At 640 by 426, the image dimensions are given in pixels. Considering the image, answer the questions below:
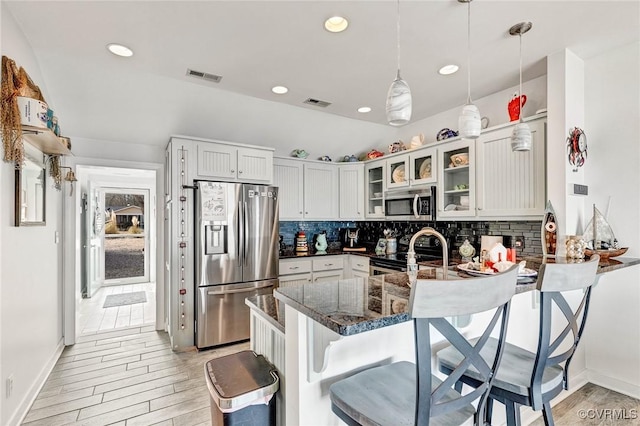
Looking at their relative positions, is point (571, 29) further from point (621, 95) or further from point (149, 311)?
point (149, 311)

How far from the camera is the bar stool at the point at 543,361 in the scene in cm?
121

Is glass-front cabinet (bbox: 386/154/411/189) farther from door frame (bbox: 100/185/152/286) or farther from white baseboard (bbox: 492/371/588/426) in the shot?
door frame (bbox: 100/185/152/286)

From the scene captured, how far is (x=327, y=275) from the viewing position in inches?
171

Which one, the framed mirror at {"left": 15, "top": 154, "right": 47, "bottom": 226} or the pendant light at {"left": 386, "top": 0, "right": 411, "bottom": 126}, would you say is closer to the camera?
the pendant light at {"left": 386, "top": 0, "right": 411, "bottom": 126}

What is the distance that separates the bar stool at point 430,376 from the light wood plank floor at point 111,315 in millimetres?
4047

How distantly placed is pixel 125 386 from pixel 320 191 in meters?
3.15

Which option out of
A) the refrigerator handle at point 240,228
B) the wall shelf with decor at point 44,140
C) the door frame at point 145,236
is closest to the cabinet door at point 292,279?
the refrigerator handle at point 240,228

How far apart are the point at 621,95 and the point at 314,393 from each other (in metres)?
3.20

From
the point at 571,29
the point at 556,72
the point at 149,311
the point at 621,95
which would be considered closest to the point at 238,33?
the point at 571,29

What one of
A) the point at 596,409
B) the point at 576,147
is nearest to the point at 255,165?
the point at 576,147

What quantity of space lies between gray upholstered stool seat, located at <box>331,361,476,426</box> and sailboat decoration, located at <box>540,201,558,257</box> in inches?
74.2

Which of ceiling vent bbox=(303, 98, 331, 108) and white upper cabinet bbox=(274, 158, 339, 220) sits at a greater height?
ceiling vent bbox=(303, 98, 331, 108)

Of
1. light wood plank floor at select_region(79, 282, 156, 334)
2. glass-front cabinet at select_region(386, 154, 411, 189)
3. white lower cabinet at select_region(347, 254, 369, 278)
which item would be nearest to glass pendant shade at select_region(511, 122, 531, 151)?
glass-front cabinet at select_region(386, 154, 411, 189)

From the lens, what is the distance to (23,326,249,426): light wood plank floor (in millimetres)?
2246
